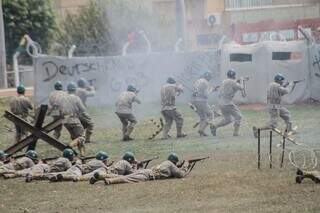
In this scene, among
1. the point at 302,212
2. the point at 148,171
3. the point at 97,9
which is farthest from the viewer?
the point at 97,9

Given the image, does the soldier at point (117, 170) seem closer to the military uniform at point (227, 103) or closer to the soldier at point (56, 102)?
the soldier at point (56, 102)

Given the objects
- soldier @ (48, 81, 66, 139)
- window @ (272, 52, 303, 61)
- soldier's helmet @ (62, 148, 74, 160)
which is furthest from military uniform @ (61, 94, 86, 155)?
window @ (272, 52, 303, 61)

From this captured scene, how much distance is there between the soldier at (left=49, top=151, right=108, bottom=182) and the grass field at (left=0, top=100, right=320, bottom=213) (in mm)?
252

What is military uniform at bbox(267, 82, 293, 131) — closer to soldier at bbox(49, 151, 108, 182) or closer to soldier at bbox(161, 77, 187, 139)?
soldier at bbox(161, 77, 187, 139)

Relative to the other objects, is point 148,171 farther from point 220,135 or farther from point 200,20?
point 200,20

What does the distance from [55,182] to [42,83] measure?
15747 millimetres

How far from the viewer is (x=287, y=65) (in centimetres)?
3200

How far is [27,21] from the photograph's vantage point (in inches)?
1897

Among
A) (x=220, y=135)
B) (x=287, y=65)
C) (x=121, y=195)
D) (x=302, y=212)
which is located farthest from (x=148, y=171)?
(x=287, y=65)

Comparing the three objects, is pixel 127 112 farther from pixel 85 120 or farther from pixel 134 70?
pixel 134 70

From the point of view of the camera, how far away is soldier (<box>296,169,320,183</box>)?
1598cm

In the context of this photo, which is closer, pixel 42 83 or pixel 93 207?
pixel 93 207

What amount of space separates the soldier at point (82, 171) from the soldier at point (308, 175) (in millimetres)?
4138

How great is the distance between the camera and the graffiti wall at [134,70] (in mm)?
34094
